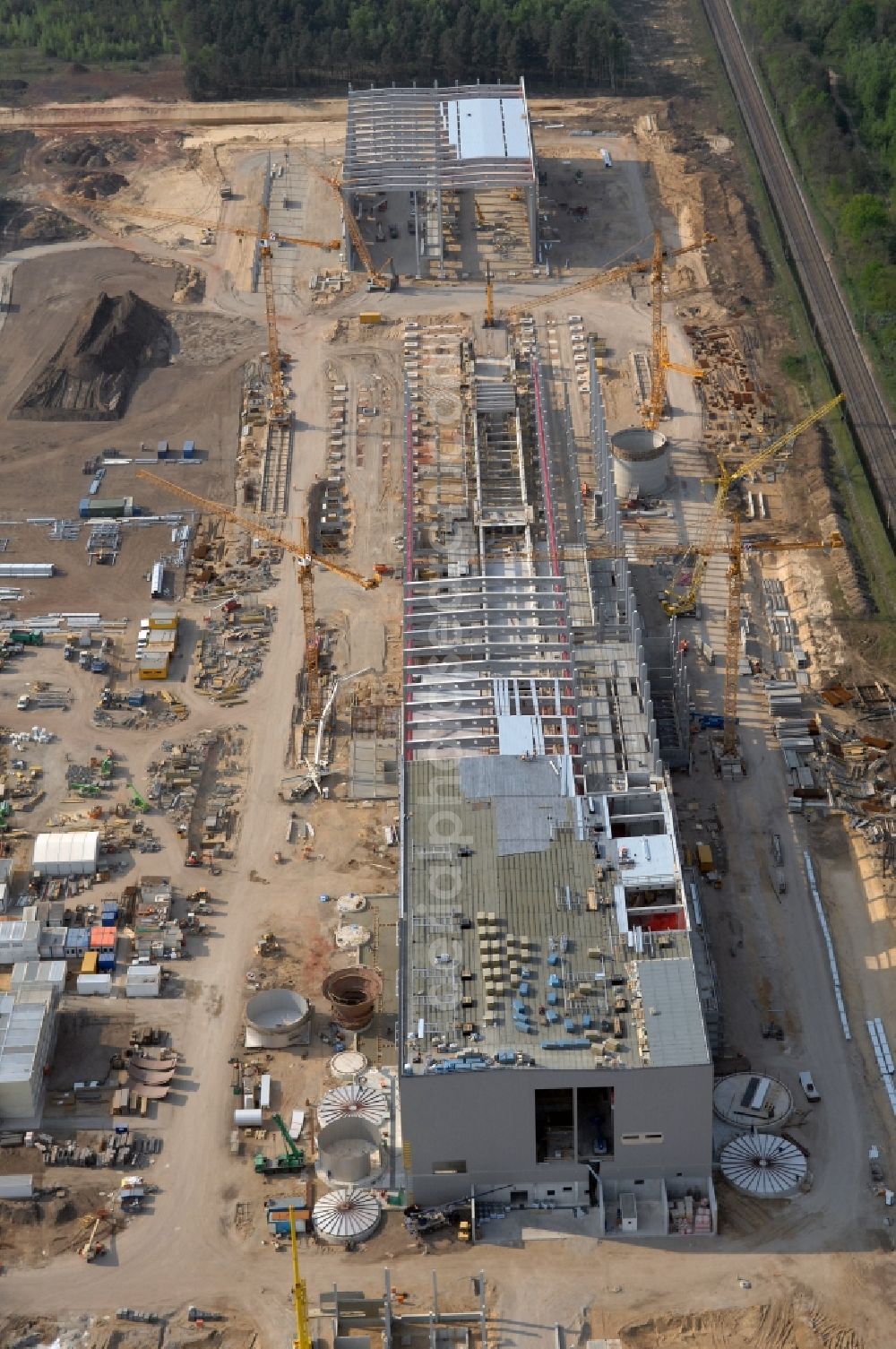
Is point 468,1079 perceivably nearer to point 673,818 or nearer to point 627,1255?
point 627,1255

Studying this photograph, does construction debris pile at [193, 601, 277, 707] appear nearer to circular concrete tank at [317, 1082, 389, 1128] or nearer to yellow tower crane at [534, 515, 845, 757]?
yellow tower crane at [534, 515, 845, 757]

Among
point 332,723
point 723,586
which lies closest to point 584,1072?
point 332,723

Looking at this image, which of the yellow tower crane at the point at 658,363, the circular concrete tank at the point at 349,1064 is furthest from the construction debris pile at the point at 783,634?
the circular concrete tank at the point at 349,1064

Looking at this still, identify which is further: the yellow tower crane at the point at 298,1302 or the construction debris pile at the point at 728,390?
the construction debris pile at the point at 728,390

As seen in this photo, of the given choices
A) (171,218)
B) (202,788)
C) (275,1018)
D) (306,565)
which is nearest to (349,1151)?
(275,1018)

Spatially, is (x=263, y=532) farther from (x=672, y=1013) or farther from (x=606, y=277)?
(x=672, y=1013)

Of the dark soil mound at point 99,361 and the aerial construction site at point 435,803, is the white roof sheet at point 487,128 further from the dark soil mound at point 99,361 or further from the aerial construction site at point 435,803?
the dark soil mound at point 99,361
